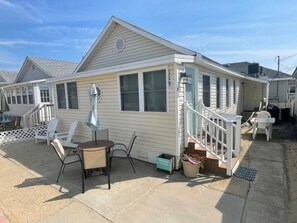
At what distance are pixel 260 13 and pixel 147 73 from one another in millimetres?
5655

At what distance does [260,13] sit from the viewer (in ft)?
23.8

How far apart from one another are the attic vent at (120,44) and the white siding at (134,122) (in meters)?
1.99

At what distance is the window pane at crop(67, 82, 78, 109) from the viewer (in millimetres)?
7860

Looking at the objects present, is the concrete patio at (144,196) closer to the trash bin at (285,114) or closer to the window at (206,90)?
the window at (206,90)

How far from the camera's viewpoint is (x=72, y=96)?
8047 millimetres

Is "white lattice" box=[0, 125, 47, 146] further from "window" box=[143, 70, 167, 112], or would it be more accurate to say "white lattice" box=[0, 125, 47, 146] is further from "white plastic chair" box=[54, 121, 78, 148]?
"window" box=[143, 70, 167, 112]

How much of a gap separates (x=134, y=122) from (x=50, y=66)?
12189 millimetres

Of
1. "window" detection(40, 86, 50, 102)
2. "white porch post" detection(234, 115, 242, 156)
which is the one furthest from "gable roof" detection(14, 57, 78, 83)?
"white porch post" detection(234, 115, 242, 156)

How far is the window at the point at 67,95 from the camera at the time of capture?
7922 millimetres

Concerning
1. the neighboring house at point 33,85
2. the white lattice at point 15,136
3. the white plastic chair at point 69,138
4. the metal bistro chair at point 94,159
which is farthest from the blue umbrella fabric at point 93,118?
the neighboring house at point 33,85

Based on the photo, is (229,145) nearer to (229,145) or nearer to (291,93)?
(229,145)

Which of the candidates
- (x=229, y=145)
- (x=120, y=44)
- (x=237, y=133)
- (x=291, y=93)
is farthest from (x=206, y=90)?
(x=291, y=93)

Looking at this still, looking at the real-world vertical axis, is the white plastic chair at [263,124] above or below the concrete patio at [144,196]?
above

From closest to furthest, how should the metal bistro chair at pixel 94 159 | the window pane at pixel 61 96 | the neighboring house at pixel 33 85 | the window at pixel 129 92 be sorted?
the metal bistro chair at pixel 94 159, the window at pixel 129 92, the window pane at pixel 61 96, the neighboring house at pixel 33 85
